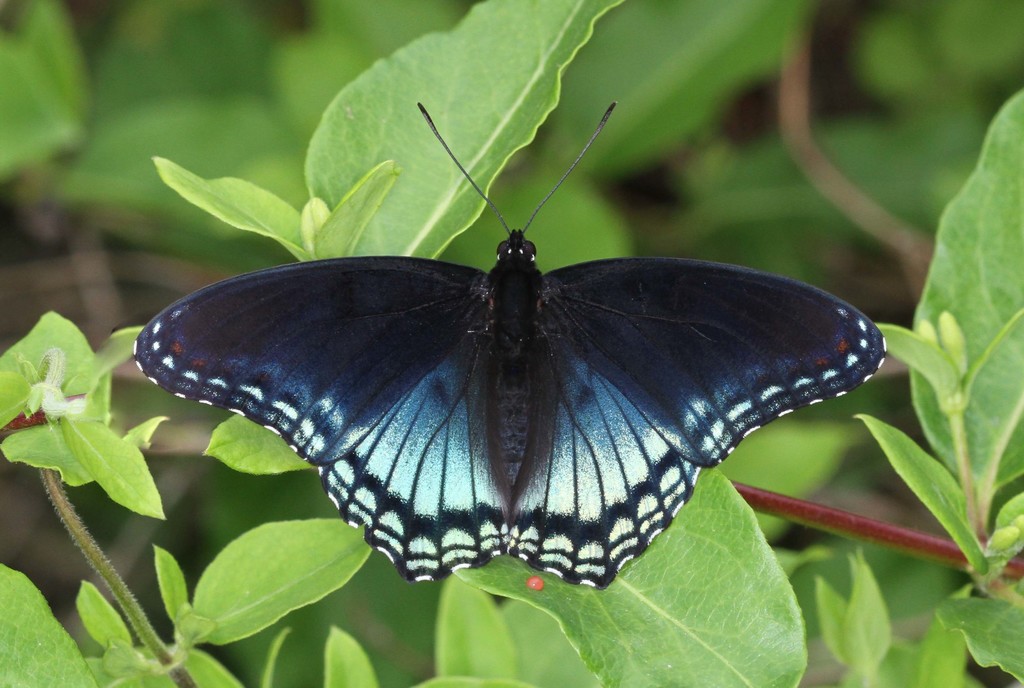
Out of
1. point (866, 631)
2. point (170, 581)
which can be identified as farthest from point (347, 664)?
point (866, 631)

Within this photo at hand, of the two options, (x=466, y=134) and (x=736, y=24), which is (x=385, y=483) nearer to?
(x=466, y=134)

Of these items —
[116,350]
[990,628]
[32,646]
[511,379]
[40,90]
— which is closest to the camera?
[32,646]

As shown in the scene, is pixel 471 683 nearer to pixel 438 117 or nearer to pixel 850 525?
pixel 850 525

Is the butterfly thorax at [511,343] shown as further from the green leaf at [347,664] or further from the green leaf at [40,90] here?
the green leaf at [40,90]

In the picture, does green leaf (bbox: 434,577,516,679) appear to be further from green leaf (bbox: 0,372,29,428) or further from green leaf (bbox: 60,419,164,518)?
green leaf (bbox: 0,372,29,428)

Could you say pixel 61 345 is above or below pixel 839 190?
above

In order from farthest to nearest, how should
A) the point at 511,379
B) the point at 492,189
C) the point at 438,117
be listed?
the point at 492,189 → the point at 511,379 → the point at 438,117

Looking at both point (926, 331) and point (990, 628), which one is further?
point (926, 331)

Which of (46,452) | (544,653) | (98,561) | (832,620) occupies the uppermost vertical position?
(46,452)
